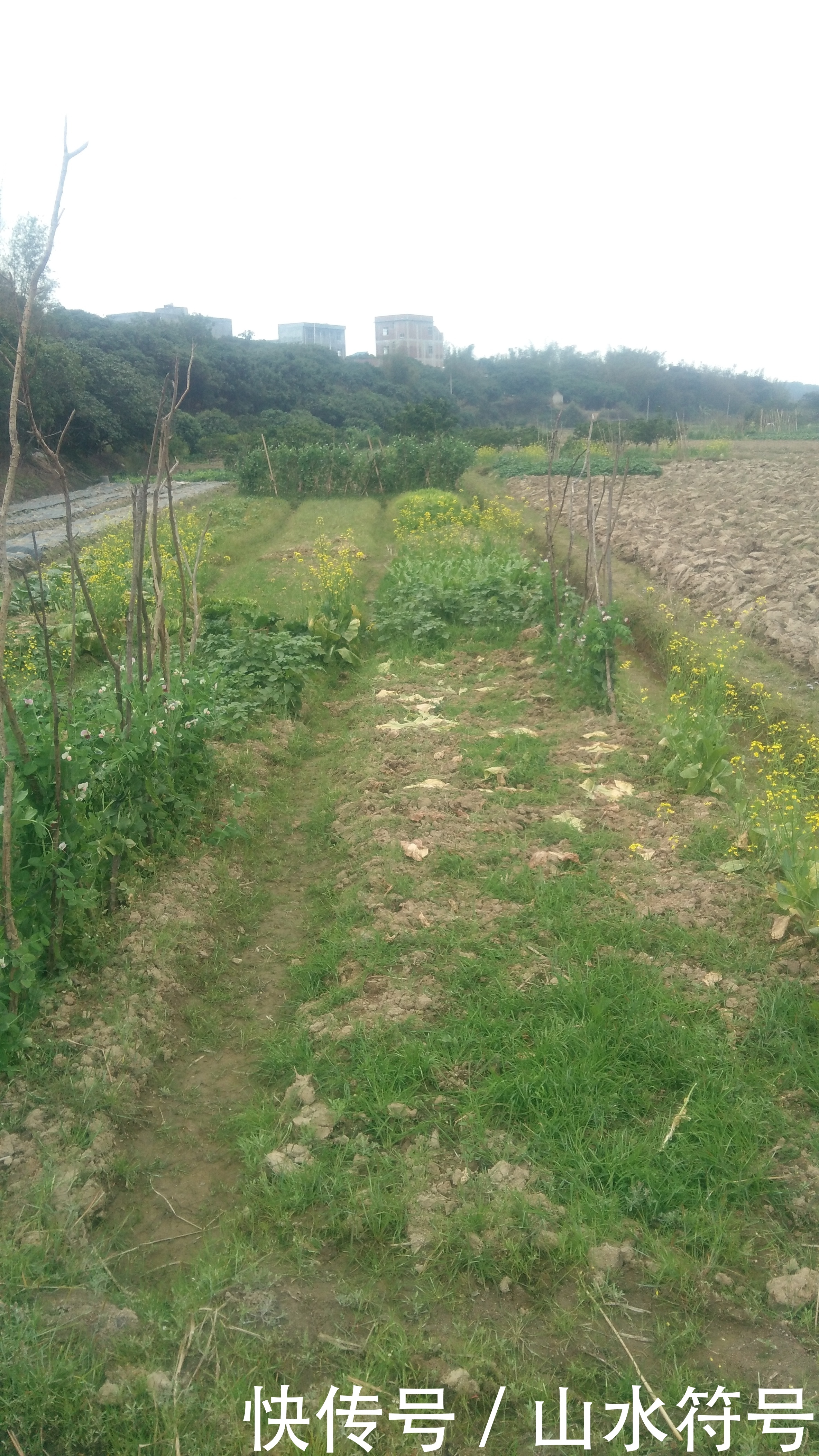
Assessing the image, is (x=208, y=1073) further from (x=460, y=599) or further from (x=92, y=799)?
(x=460, y=599)

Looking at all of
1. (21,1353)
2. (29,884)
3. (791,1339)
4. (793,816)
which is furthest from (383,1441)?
(793,816)

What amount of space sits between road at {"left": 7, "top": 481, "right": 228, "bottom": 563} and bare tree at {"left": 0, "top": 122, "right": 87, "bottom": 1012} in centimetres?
874

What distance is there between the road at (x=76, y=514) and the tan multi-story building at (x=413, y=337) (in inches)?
2579

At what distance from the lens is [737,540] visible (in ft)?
48.9

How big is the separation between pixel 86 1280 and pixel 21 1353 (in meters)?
0.34

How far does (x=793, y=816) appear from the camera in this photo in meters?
4.99

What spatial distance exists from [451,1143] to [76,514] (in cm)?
2028

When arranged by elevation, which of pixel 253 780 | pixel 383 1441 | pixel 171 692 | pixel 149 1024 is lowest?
pixel 383 1441

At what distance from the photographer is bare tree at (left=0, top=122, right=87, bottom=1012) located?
132 inches

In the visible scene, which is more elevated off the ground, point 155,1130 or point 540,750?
point 540,750

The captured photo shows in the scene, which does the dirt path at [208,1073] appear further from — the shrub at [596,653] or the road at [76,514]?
the road at [76,514]

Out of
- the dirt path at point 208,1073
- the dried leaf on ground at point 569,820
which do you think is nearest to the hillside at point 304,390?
the dirt path at point 208,1073

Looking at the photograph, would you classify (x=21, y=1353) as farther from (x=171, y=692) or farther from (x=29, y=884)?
(x=171, y=692)

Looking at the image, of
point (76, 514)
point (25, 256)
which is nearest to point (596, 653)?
point (76, 514)
